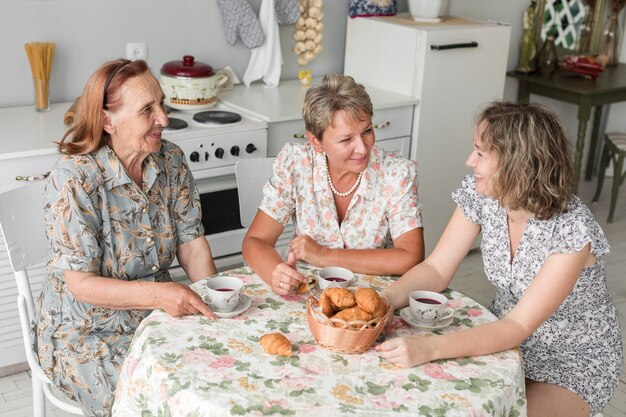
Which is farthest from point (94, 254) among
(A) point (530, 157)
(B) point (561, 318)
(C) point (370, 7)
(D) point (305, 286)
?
(C) point (370, 7)

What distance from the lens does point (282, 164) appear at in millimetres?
2391

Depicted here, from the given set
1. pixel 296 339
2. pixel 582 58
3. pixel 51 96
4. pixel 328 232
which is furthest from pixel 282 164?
pixel 582 58

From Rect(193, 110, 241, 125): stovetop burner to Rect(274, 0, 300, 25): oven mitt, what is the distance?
74cm

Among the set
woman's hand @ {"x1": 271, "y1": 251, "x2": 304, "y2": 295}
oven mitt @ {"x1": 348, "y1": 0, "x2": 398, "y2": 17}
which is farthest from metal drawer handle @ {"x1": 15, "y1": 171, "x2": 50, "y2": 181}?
oven mitt @ {"x1": 348, "y1": 0, "x2": 398, "y2": 17}

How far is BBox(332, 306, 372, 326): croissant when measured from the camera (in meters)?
1.69

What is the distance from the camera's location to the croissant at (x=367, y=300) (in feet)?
5.58

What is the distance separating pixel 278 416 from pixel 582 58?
12.7ft

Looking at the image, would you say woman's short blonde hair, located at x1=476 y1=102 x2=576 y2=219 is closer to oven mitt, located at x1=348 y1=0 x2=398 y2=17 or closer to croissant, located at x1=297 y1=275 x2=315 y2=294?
croissant, located at x1=297 y1=275 x2=315 y2=294

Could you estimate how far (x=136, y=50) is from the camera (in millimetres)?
3461

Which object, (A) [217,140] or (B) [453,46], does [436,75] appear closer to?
(B) [453,46]

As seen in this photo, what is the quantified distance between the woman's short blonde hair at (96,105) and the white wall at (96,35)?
1.27 metres

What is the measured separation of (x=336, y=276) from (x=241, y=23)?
194cm

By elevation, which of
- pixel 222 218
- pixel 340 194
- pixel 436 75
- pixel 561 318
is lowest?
pixel 222 218

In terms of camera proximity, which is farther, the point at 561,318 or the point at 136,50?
the point at 136,50
